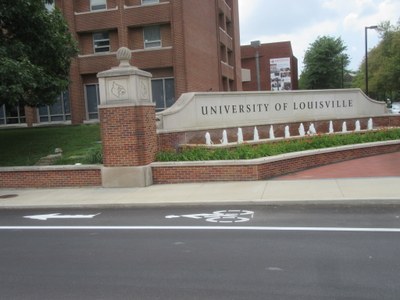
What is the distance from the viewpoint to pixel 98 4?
3120cm

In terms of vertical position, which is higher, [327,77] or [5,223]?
[327,77]

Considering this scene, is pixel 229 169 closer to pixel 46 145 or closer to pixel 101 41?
pixel 46 145

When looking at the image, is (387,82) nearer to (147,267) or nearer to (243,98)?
(243,98)

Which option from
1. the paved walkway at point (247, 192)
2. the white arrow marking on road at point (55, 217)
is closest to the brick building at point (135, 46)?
the paved walkway at point (247, 192)

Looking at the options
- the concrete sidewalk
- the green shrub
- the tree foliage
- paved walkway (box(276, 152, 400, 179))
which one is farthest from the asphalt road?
the tree foliage

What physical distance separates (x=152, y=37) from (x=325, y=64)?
146 feet

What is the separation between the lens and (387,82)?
54125 mm

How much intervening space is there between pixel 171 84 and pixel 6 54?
16004 mm

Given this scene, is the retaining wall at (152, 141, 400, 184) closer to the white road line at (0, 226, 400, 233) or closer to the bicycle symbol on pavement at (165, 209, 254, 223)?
the bicycle symbol on pavement at (165, 209, 254, 223)

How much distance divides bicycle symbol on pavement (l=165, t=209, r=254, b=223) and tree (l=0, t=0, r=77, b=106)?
7.68m

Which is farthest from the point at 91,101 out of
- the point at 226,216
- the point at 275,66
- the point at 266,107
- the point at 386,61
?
the point at 275,66

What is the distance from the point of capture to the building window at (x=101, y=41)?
3139 centimetres

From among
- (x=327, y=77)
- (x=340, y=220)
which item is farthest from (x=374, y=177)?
(x=327, y=77)

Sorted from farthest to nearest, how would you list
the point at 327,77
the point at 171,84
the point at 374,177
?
1. the point at 327,77
2. the point at 171,84
3. the point at 374,177
